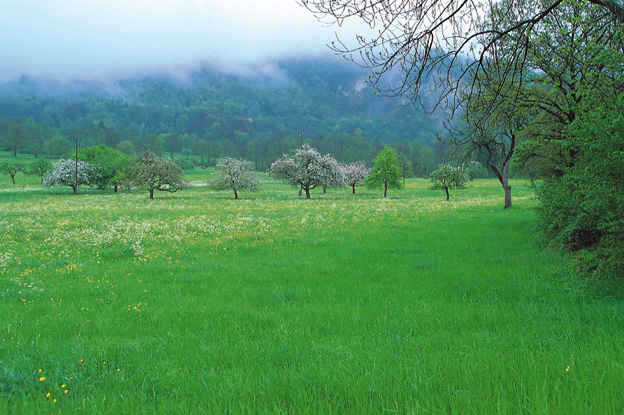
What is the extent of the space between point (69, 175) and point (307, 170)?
47.0m

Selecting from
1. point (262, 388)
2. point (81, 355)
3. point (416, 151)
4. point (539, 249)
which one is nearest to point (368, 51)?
point (262, 388)

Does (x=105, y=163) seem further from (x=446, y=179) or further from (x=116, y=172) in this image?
(x=446, y=179)

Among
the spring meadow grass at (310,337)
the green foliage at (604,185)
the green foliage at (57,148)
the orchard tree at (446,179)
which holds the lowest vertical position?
the spring meadow grass at (310,337)

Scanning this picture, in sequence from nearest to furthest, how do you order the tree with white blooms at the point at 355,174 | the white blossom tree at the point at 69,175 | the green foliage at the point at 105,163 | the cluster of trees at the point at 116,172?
the cluster of trees at the point at 116,172 → the white blossom tree at the point at 69,175 → the green foliage at the point at 105,163 → the tree with white blooms at the point at 355,174

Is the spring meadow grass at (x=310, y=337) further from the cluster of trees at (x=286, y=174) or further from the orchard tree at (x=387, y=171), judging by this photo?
the orchard tree at (x=387, y=171)

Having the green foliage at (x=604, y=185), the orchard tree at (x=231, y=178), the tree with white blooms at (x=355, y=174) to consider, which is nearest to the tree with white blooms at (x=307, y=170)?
the orchard tree at (x=231, y=178)

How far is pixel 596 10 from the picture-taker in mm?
9031

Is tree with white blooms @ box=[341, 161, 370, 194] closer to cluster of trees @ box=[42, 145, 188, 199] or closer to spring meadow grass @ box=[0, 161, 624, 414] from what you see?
cluster of trees @ box=[42, 145, 188, 199]

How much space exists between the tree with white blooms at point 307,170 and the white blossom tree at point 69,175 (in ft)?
132

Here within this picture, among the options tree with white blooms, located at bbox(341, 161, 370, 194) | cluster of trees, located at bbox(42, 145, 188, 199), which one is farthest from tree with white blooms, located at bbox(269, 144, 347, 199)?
tree with white blooms, located at bbox(341, 161, 370, 194)

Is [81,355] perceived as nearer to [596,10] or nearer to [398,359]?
[398,359]

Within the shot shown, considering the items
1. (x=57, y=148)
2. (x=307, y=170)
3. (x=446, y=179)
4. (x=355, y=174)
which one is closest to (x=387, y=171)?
(x=446, y=179)

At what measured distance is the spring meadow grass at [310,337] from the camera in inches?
142

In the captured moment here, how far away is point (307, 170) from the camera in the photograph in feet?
172
